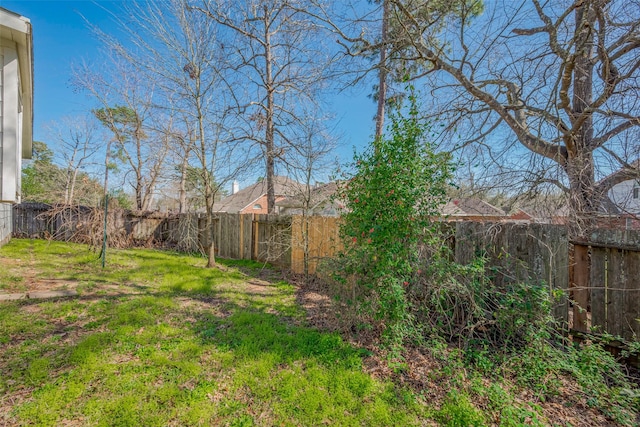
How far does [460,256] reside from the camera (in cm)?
376

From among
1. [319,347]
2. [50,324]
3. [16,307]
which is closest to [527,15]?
[319,347]

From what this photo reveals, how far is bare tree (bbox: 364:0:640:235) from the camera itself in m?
3.41

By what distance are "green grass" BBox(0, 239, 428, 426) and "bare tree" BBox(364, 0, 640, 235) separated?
326cm

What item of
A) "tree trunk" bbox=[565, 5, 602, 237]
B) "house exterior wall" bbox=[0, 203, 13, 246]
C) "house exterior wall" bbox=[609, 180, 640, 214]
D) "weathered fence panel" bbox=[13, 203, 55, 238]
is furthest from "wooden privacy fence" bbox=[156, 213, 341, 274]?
"house exterior wall" bbox=[0, 203, 13, 246]

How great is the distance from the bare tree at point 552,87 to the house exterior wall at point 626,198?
14 centimetres

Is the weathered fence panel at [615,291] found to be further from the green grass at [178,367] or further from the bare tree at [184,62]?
the bare tree at [184,62]

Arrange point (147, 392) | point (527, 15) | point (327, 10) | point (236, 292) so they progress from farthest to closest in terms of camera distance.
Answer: point (236, 292) < point (327, 10) < point (527, 15) < point (147, 392)

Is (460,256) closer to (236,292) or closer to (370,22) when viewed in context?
(236,292)

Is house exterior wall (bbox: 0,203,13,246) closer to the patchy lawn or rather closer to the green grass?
the green grass

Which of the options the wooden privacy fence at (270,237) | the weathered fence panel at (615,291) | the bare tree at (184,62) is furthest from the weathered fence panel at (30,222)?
the weathered fence panel at (615,291)

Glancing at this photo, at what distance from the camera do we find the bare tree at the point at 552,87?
3414 millimetres

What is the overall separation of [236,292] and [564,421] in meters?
4.88

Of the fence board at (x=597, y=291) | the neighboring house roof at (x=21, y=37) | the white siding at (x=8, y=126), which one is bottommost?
the fence board at (x=597, y=291)

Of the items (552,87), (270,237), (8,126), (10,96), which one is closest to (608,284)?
(552,87)
